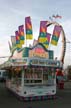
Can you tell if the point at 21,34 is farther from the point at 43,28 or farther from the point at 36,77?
the point at 36,77

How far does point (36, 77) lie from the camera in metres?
20.8

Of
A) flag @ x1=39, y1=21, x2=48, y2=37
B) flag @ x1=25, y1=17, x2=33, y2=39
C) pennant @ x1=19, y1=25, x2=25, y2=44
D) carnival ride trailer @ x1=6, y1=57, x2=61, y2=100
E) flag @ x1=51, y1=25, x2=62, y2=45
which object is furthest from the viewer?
pennant @ x1=19, y1=25, x2=25, y2=44

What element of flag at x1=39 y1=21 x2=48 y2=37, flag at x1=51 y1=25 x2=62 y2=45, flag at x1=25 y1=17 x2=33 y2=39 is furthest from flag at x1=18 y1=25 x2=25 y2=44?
flag at x1=51 y1=25 x2=62 y2=45

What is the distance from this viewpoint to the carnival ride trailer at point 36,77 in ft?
64.5

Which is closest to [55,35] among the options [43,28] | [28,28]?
[43,28]

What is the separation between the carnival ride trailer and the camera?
64.5 ft

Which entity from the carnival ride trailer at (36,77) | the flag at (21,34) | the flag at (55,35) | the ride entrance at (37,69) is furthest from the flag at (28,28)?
the carnival ride trailer at (36,77)

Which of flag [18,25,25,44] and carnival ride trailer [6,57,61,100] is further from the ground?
flag [18,25,25,44]

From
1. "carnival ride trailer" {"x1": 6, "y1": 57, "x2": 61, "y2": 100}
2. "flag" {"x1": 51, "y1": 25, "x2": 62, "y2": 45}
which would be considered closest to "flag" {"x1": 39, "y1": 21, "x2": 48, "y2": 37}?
"flag" {"x1": 51, "y1": 25, "x2": 62, "y2": 45}

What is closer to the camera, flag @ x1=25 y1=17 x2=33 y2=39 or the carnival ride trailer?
the carnival ride trailer

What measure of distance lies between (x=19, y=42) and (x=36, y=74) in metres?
3.74

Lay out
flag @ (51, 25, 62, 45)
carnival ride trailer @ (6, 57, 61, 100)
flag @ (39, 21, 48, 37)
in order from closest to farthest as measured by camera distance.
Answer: carnival ride trailer @ (6, 57, 61, 100) < flag @ (39, 21, 48, 37) < flag @ (51, 25, 62, 45)

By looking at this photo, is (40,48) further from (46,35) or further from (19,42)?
(19,42)

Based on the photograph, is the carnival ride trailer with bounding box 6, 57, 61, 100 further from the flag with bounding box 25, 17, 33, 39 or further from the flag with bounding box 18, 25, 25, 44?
the flag with bounding box 18, 25, 25, 44
